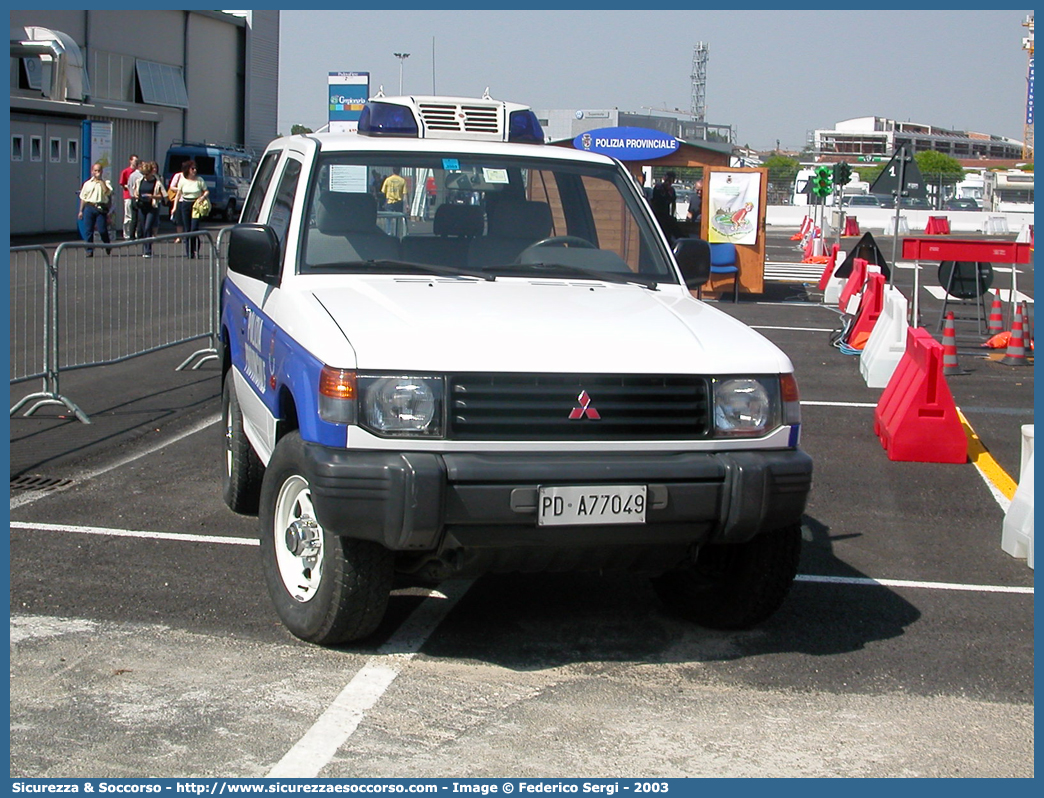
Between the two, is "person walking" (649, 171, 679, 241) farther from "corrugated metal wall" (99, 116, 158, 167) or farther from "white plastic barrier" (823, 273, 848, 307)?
"corrugated metal wall" (99, 116, 158, 167)

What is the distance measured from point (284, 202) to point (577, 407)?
2269mm

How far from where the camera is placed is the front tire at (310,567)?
15.5 ft

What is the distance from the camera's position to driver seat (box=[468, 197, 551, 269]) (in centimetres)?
583

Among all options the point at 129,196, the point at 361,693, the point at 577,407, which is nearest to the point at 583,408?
the point at 577,407

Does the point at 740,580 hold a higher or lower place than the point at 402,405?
lower

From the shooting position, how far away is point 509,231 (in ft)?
19.5

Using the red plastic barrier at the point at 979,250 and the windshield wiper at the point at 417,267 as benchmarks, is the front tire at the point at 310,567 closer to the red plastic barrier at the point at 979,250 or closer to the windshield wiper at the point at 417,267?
the windshield wiper at the point at 417,267

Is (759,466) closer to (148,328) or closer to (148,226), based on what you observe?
(148,328)

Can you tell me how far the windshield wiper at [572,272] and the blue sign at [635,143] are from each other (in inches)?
682

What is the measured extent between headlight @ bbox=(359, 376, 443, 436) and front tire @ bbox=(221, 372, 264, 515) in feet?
7.97

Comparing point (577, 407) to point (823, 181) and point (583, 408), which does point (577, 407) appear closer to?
point (583, 408)

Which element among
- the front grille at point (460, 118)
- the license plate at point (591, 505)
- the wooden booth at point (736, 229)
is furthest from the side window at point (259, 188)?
the wooden booth at point (736, 229)

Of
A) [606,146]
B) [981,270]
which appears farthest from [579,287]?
[606,146]

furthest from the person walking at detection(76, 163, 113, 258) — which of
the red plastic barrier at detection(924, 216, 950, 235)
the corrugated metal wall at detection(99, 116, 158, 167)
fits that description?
the red plastic barrier at detection(924, 216, 950, 235)
